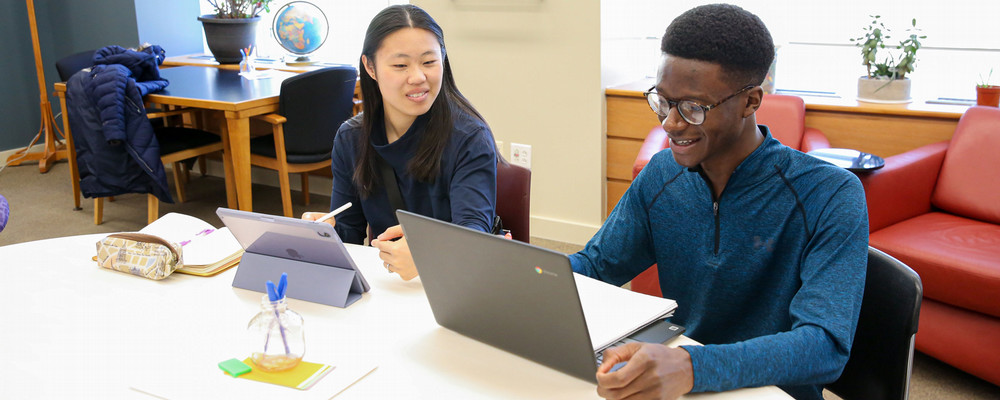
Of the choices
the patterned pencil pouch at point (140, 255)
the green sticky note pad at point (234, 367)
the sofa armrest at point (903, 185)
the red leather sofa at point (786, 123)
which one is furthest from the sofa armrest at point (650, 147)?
the green sticky note pad at point (234, 367)

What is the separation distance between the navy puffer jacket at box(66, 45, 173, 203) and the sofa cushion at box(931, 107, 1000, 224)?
306cm

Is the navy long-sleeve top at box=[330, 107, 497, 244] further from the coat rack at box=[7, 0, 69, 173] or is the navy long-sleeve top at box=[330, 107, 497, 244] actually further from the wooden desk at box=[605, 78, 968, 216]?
the coat rack at box=[7, 0, 69, 173]

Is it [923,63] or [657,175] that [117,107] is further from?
[923,63]

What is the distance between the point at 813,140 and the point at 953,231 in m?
0.57

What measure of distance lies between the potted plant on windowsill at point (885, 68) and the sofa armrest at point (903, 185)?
11.9 inches

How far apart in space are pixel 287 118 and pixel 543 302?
263 cm

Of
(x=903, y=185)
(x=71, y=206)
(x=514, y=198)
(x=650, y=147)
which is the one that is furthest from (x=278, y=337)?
(x=71, y=206)

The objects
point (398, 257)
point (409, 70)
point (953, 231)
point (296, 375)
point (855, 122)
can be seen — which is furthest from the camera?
point (855, 122)

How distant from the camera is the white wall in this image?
10.5ft

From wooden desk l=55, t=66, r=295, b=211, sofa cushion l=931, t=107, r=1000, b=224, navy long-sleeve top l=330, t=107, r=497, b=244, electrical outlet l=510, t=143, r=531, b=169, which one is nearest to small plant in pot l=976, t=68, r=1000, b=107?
sofa cushion l=931, t=107, r=1000, b=224

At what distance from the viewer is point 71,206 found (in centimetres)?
414

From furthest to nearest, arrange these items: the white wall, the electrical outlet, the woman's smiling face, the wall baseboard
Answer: the wall baseboard
the electrical outlet
the white wall
the woman's smiling face

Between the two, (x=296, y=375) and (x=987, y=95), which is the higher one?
(x=987, y=95)

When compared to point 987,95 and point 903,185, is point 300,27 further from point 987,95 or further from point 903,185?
point 987,95
